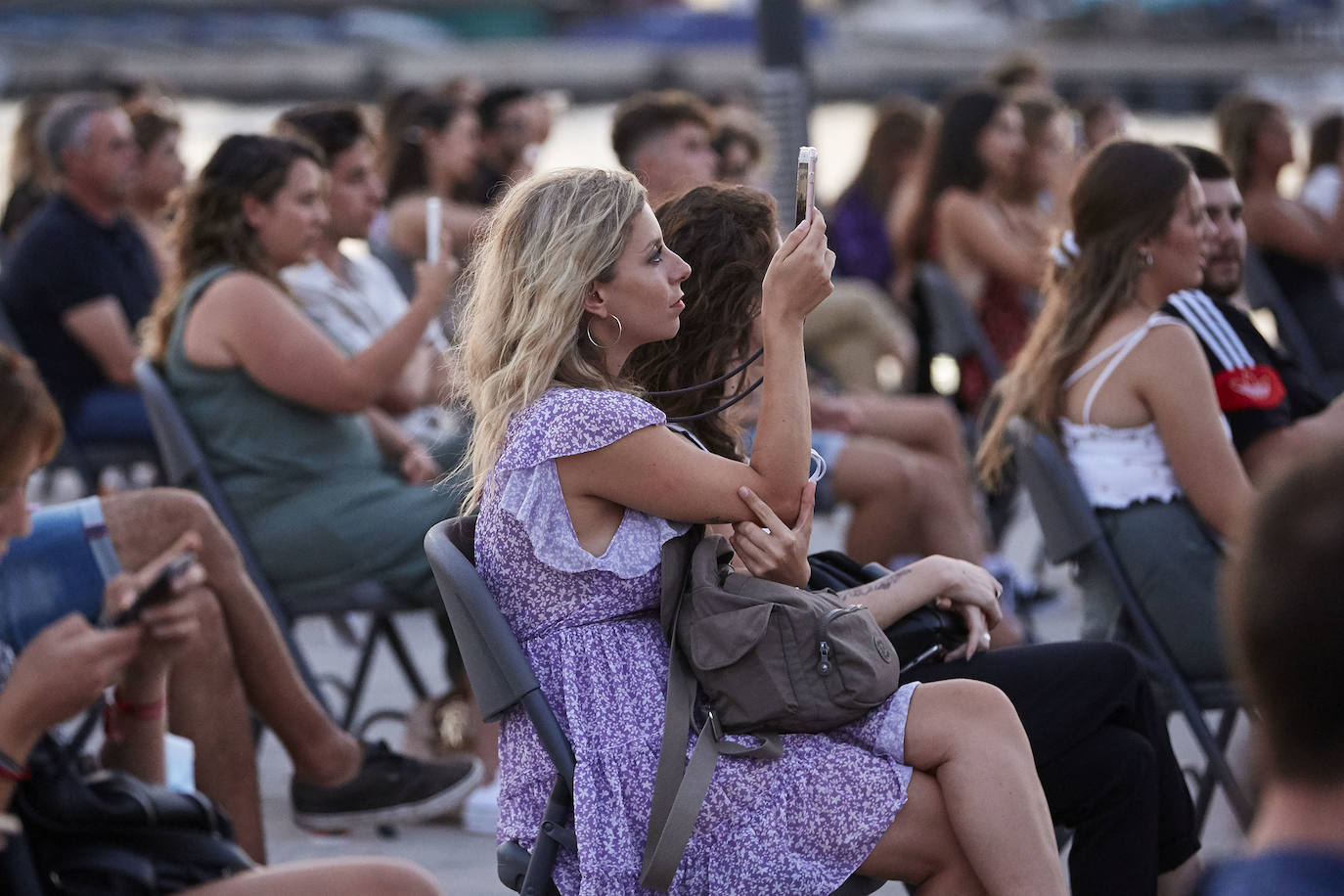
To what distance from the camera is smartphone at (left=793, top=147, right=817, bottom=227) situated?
2.37 metres

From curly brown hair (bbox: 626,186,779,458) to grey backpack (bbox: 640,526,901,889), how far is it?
466mm

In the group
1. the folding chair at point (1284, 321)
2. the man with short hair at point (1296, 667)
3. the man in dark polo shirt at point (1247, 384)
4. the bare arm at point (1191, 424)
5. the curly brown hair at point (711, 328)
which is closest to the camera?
the man with short hair at point (1296, 667)

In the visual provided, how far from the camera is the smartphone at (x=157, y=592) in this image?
6.79 feet

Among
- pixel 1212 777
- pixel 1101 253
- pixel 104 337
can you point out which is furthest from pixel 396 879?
pixel 104 337

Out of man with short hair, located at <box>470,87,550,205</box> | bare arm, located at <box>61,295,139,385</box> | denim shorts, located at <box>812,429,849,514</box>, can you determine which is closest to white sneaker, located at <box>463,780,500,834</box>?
denim shorts, located at <box>812,429,849,514</box>

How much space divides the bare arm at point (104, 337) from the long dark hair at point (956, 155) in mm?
2992

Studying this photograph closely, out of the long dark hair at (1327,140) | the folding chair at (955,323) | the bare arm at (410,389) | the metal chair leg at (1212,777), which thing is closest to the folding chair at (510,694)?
the metal chair leg at (1212,777)

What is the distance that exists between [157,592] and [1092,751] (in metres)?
1.43

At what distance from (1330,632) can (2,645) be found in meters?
1.80

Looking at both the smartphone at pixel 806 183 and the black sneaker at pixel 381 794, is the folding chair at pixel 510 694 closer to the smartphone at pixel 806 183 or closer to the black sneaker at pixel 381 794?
the smartphone at pixel 806 183

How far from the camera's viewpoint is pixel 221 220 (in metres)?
3.95

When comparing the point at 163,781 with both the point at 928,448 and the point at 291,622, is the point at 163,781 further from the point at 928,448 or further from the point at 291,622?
the point at 928,448

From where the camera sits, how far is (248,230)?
3.98m

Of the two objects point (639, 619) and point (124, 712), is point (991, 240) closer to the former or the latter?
point (639, 619)
